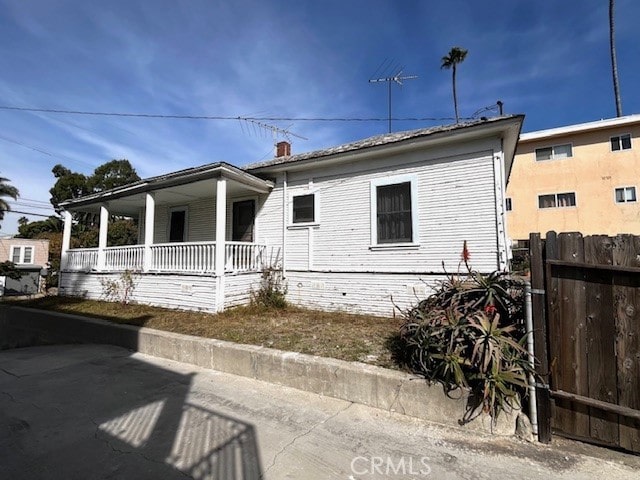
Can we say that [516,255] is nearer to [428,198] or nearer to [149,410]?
[428,198]

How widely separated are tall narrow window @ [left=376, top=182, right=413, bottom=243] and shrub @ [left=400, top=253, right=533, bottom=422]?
3.97 m

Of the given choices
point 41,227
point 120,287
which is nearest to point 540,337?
point 120,287

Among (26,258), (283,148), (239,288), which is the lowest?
(239,288)

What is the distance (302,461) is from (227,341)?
297 cm

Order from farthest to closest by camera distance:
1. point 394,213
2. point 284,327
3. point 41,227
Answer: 1. point 41,227
2. point 394,213
3. point 284,327

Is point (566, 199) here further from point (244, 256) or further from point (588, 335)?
point (588, 335)

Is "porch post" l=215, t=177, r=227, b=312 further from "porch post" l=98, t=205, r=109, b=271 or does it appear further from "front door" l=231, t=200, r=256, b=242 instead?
"porch post" l=98, t=205, r=109, b=271

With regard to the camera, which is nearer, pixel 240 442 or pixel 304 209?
pixel 240 442

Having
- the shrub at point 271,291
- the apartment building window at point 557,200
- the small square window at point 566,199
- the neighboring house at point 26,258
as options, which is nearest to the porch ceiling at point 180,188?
the shrub at point 271,291

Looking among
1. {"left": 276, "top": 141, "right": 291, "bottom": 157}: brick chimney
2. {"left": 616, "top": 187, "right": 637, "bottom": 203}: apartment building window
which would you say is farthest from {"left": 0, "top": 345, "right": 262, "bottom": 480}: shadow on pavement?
{"left": 616, "top": 187, "right": 637, "bottom": 203}: apartment building window

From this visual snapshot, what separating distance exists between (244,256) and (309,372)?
5645 mm

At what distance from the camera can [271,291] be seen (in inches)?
357

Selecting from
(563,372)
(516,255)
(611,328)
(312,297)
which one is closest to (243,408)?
(563,372)

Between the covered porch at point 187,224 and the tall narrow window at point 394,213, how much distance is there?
11.4 feet
